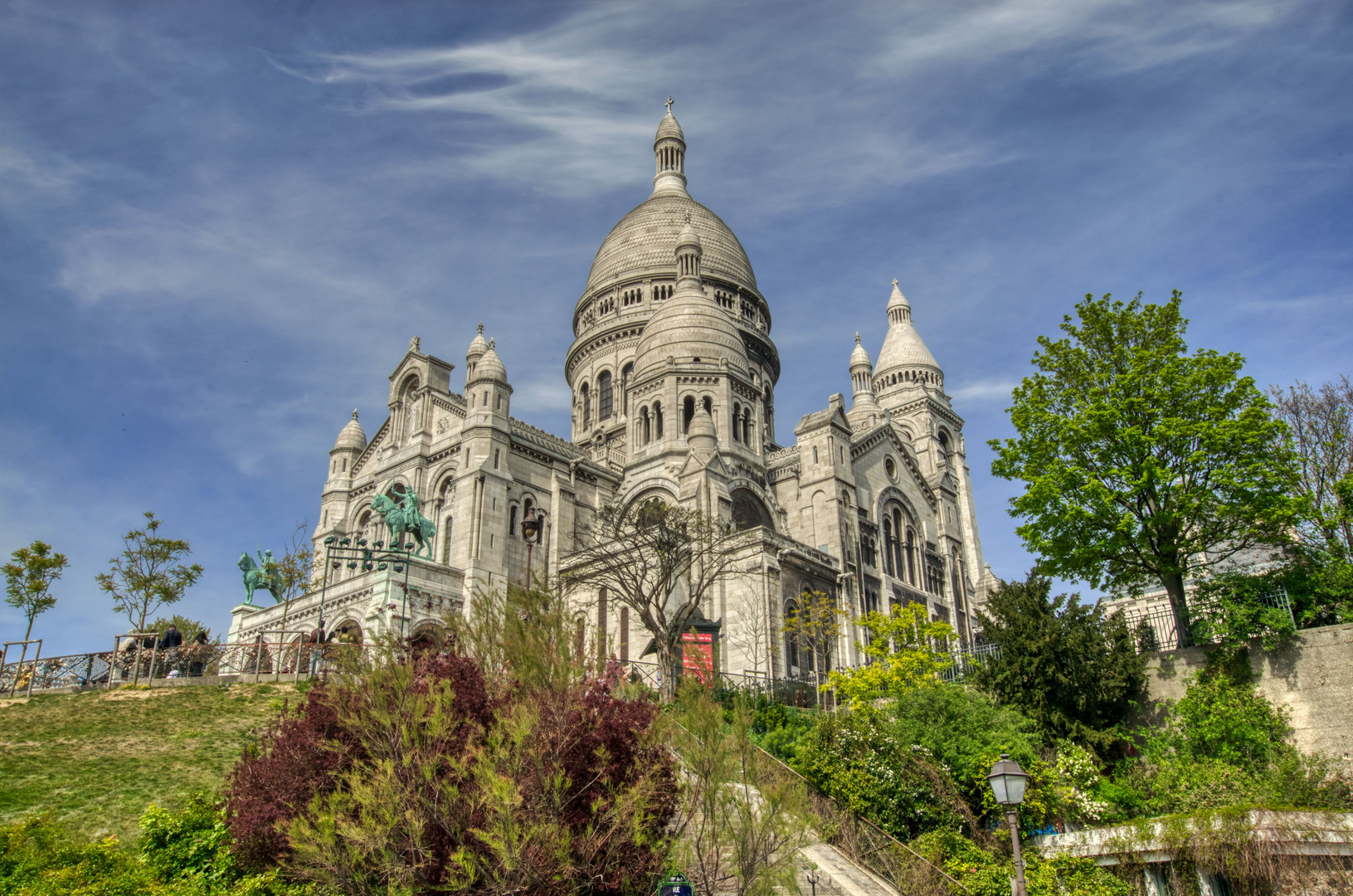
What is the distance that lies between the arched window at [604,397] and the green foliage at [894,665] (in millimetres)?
30898

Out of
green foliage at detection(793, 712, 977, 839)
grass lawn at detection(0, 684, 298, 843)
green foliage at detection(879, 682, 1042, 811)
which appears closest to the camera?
grass lawn at detection(0, 684, 298, 843)

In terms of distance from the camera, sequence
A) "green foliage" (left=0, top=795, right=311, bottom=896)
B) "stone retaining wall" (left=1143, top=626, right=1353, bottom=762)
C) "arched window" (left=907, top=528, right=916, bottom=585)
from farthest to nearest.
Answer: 1. "arched window" (left=907, top=528, right=916, bottom=585)
2. "stone retaining wall" (left=1143, top=626, right=1353, bottom=762)
3. "green foliage" (left=0, top=795, right=311, bottom=896)

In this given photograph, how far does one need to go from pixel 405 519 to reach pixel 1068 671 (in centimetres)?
2624

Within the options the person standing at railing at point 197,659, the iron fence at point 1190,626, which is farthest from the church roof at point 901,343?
the person standing at railing at point 197,659

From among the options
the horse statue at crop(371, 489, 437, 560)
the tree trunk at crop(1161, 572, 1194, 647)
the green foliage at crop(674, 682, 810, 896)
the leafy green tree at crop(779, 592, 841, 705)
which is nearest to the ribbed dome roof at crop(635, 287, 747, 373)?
the leafy green tree at crop(779, 592, 841, 705)

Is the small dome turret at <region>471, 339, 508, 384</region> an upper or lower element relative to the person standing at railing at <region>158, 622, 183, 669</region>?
upper

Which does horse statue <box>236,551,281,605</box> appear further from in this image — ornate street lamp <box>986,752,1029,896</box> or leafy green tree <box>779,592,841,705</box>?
ornate street lamp <box>986,752,1029,896</box>

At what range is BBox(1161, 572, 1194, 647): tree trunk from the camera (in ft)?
77.8

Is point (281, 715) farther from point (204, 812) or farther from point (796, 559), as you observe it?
point (796, 559)

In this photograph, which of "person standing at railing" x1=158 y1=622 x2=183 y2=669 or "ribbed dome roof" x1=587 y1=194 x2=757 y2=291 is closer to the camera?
"person standing at railing" x1=158 y1=622 x2=183 y2=669

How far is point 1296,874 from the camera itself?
1644 centimetres

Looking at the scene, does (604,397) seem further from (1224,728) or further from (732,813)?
(732,813)

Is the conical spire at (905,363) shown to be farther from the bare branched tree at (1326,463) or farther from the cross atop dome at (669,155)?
the bare branched tree at (1326,463)

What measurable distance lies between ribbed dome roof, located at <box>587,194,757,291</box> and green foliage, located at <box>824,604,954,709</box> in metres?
36.6
